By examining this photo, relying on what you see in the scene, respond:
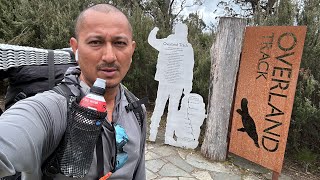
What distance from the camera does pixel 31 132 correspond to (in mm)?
900

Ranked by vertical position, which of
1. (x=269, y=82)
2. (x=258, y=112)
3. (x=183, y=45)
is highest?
(x=183, y=45)

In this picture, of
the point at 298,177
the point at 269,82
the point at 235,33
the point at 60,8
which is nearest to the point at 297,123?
the point at 298,177

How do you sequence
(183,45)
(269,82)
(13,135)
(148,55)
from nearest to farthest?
(13,135) → (269,82) → (183,45) → (148,55)

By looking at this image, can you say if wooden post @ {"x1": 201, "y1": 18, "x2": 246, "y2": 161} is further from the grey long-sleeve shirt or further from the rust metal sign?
the grey long-sleeve shirt

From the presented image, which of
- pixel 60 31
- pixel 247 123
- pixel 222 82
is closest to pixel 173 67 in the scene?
pixel 222 82

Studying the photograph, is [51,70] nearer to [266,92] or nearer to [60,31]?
[266,92]

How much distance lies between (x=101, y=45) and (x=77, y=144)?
425 mm

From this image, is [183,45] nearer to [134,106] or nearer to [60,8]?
[134,106]

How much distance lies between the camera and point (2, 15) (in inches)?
260

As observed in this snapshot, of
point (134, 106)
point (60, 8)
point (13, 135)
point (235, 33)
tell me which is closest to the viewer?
point (13, 135)

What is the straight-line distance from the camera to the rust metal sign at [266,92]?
138 inches

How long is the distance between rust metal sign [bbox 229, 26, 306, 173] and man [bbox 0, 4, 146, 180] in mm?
2531

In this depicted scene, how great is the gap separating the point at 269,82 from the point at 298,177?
1.44m

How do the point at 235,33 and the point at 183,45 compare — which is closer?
the point at 235,33
